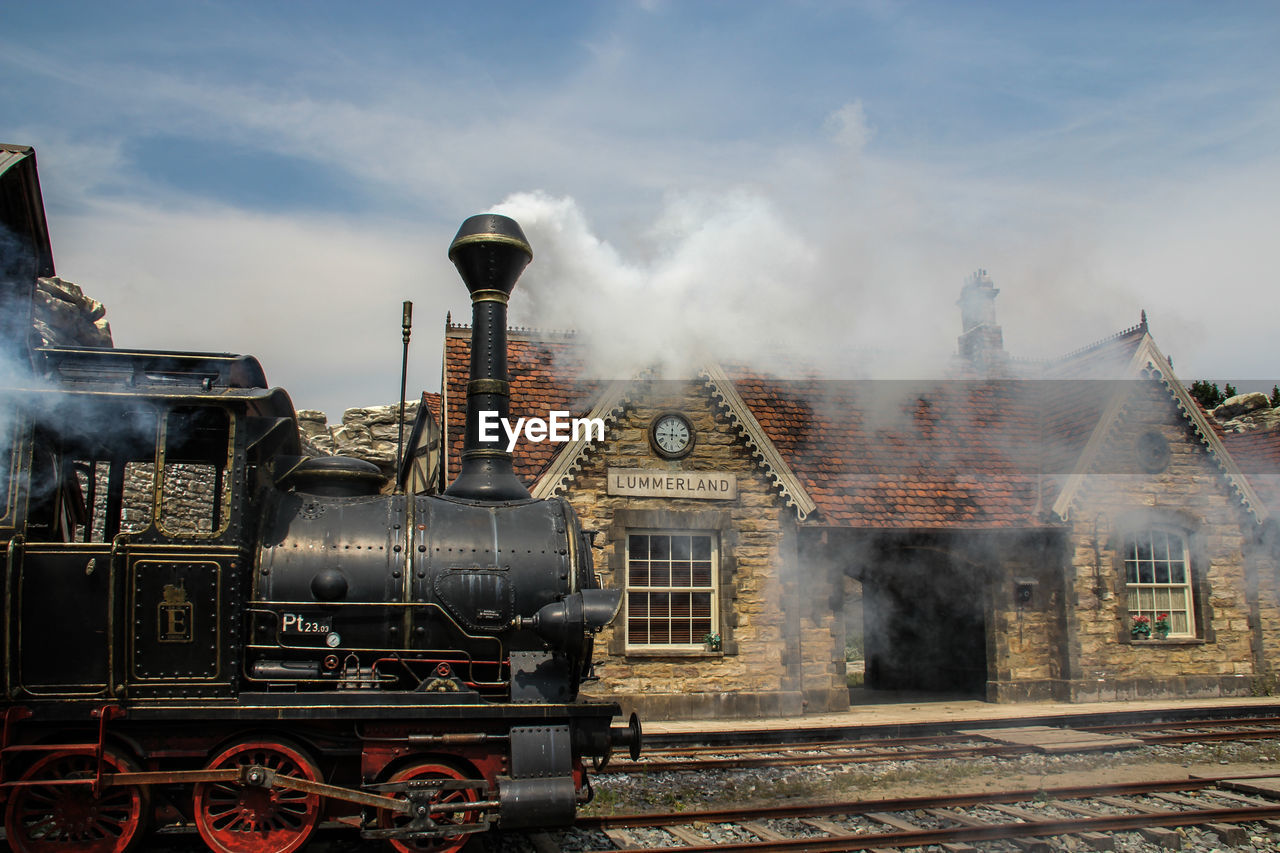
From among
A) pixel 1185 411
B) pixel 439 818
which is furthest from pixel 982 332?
pixel 439 818

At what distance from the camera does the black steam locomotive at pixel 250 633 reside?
5199 millimetres

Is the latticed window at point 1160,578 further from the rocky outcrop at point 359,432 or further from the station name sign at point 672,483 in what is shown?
the rocky outcrop at point 359,432

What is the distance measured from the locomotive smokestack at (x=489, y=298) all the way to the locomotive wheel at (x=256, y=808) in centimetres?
248

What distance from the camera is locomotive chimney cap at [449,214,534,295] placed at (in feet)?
25.0

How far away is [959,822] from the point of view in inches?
278

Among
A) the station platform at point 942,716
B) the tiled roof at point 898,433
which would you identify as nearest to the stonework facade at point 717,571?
the station platform at point 942,716

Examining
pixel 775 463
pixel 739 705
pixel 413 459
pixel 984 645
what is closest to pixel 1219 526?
pixel 984 645


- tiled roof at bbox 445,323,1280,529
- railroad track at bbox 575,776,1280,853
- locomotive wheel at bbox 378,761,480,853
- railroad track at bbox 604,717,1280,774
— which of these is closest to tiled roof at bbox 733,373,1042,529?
tiled roof at bbox 445,323,1280,529

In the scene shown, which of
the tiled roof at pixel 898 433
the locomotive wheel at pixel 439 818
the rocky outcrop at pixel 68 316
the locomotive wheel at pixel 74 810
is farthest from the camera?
the rocky outcrop at pixel 68 316

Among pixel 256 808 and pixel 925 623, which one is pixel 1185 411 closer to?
pixel 925 623

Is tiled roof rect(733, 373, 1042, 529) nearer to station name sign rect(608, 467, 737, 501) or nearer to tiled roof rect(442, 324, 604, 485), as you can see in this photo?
station name sign rect(608, 467, 737, 501)

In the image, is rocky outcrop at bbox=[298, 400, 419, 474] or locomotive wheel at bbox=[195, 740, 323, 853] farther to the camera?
rocky outcrop at bbox=[298, 400, 419, 474]

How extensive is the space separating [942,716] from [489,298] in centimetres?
897

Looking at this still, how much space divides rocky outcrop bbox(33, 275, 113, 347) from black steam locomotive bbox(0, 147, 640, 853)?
1304 cm
